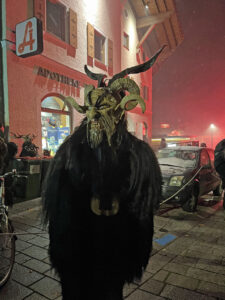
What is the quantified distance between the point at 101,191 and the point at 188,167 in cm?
552

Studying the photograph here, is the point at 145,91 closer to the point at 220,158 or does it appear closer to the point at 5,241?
the point at 220,158

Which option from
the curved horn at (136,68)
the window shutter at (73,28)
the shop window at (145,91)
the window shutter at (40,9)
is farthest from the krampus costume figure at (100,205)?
the shop window at (145,91)

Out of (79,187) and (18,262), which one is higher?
(79,187)

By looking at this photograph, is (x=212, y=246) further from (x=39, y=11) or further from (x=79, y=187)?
(x=39, y=11)

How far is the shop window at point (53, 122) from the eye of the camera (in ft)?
31.5

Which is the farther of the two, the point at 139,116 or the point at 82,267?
the point at 139,116

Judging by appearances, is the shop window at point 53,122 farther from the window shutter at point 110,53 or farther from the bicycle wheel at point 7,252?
the bicycle wheel at point 7,252

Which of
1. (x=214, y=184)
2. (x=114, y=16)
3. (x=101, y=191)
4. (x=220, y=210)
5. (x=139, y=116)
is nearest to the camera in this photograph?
(x=101, y=191)

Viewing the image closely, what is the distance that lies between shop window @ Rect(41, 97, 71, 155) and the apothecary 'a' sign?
237cm

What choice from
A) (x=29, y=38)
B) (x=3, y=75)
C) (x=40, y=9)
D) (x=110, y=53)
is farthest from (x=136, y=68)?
(x=110, y=53)

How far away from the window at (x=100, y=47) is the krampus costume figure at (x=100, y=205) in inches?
491

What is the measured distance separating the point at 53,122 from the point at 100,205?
899 cm

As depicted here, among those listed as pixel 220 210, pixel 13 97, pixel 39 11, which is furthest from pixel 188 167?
pixel 39 11

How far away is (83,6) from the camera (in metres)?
11.1
